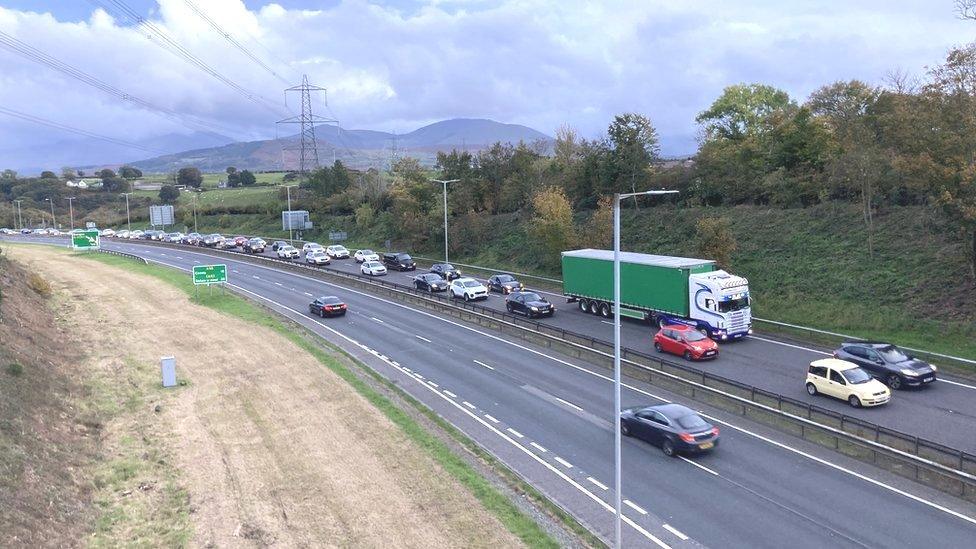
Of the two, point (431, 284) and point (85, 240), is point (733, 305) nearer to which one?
point (431, 284)

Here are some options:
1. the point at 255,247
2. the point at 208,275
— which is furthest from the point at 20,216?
the point at 208,275

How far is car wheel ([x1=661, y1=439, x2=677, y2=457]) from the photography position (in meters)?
20.6

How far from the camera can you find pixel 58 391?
2539 cm

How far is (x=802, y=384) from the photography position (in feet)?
89.5

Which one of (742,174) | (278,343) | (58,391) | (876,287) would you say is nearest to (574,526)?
(58,391)

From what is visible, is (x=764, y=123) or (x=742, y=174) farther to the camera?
(x=764, y=123)

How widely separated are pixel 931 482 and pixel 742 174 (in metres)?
44.5

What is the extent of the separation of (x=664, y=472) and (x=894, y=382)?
12828 millimetres

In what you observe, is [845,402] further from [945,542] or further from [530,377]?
[530,377]

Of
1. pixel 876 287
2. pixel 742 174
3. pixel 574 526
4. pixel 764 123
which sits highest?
pixel 764 123

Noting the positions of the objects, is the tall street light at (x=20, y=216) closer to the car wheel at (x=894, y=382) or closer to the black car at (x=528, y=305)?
the black car at (x=528, y=305)

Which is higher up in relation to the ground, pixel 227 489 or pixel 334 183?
pixel 334 183

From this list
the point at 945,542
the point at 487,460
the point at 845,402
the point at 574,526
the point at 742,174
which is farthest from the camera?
the point at 742,174

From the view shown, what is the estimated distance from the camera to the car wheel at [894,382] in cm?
2616
